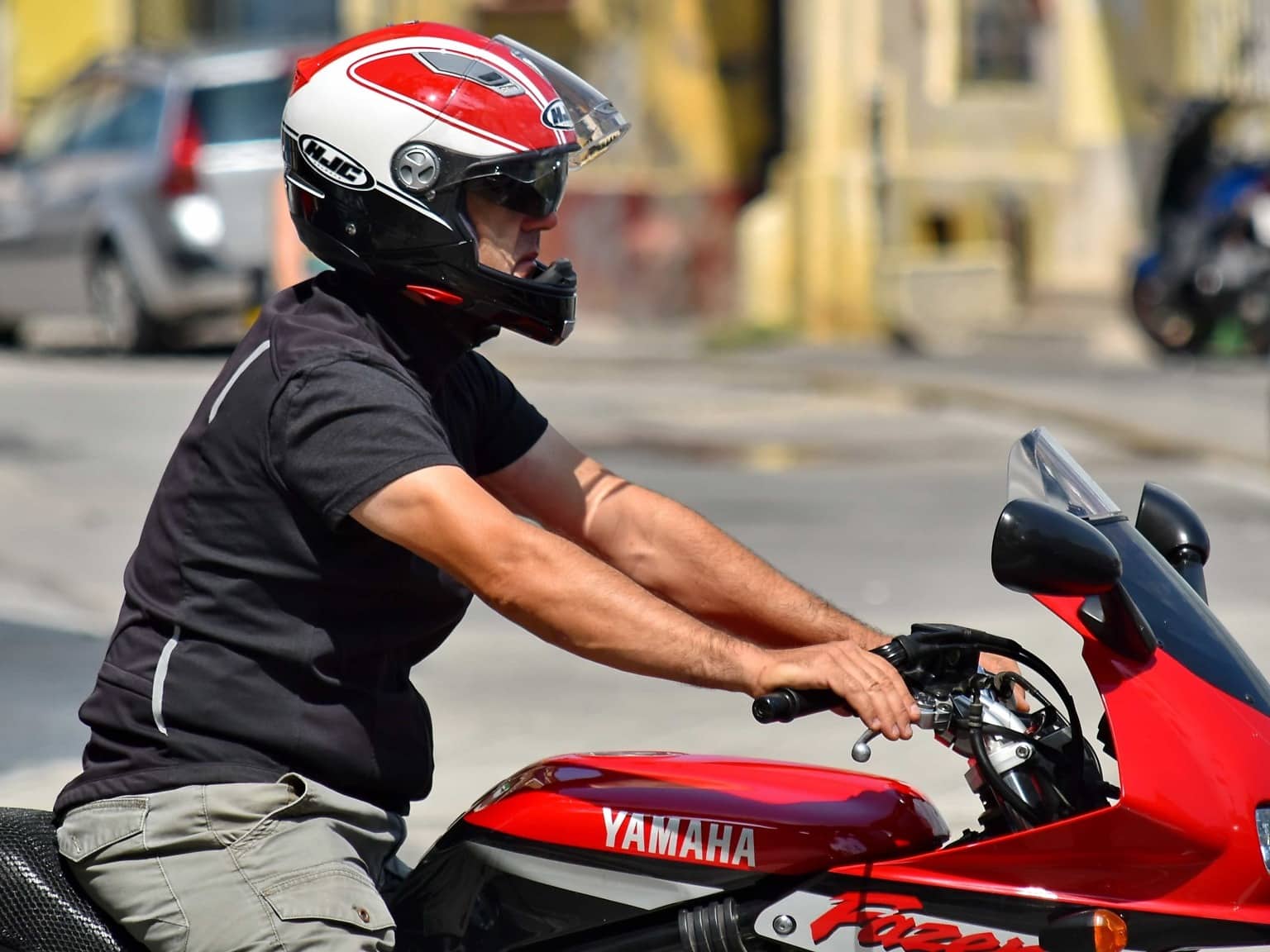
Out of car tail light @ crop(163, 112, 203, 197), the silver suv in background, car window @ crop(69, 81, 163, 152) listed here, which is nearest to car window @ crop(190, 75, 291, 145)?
the silver suv in background

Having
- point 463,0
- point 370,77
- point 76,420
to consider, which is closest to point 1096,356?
point 463,0

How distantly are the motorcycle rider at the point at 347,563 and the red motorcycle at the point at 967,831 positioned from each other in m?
0.12

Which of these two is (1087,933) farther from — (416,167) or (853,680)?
(416,167)

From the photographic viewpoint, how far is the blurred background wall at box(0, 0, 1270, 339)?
16422mm

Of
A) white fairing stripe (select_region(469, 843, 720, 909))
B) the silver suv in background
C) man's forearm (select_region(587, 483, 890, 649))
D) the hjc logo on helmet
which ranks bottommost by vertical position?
the silver suv in background

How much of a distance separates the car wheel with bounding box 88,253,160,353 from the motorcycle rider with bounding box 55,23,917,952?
11.6 m

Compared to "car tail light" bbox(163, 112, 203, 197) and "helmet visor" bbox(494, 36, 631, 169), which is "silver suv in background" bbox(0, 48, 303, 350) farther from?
"helmet visor" bbox(494, 36, 631, 169)

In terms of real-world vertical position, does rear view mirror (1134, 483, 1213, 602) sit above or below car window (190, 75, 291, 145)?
above

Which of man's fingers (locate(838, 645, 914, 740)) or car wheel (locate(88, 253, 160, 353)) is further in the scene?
car wheel (locate(88, 253, 160, 353))

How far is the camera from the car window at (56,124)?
14648 mm

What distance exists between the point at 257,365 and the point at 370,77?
0.41 m

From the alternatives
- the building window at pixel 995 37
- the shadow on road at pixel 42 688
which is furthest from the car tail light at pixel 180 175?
the shadow on road at pixel 42 688

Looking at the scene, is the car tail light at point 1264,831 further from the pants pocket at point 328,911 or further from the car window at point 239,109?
the car window at point 239,109

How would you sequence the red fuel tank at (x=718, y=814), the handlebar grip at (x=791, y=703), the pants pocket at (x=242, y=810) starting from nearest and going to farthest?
the handlebar grip at (x=791, y=703)
the red fuel tank at (x=718, y=814)
the pants pocket at (x=242, y=810)
